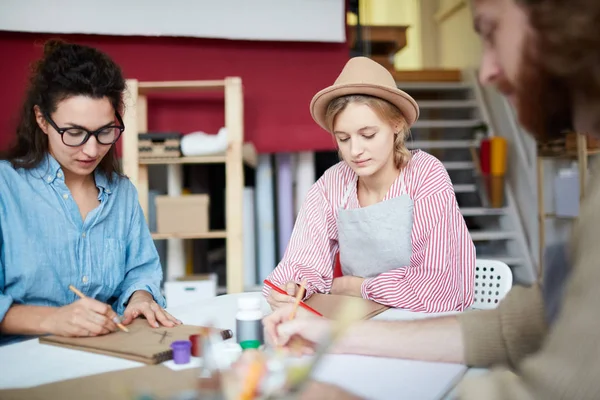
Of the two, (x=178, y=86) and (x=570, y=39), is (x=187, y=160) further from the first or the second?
(x=570, y=39)

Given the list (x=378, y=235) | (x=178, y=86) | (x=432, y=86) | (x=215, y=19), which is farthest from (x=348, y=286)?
(x=432, y=86)

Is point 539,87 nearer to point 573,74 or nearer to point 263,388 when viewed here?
point 573,74

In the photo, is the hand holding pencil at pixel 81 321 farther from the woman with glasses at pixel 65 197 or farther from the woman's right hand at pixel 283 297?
the woman's right hand at pixel 283 297

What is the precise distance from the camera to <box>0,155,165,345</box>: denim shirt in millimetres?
1272

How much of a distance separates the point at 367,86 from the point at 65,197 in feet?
2.70

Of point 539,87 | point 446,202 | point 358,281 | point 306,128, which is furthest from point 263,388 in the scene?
point 306,128

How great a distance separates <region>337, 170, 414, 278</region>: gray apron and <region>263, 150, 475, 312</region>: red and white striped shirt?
2 centimetres

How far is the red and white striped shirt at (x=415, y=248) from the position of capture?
54.2 inches

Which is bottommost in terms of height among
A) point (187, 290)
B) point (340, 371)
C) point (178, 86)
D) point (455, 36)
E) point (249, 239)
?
point (187, 290)

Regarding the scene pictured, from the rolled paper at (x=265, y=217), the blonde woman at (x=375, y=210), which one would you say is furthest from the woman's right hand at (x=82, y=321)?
the rolled paper at (x=265, y=217)

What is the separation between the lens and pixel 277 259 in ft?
10.3

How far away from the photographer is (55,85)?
1330mm

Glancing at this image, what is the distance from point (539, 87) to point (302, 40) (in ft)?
7.78

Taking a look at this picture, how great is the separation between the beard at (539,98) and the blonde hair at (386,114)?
943mm
